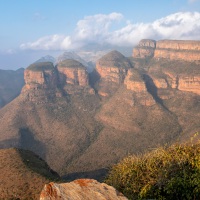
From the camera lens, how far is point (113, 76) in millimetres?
114500

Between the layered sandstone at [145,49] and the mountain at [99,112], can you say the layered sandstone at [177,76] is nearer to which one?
the mountain at [99,112]

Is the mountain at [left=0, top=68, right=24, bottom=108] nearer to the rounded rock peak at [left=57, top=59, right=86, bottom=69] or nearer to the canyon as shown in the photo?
the rounded rock peak at [left=57, top=59, right=86, bottom=69]

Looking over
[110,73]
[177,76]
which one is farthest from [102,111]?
[177,76]

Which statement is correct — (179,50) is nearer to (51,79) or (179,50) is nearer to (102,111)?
(102,111)

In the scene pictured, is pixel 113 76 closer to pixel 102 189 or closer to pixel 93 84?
pixel 93 84

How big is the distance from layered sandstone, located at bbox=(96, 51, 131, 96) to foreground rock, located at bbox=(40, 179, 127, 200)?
318 feet

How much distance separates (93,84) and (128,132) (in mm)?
41544

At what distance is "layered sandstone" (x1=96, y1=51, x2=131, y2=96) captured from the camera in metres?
113

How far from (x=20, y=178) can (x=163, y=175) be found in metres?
13.5

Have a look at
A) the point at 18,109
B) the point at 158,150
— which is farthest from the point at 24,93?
the point at 158,150

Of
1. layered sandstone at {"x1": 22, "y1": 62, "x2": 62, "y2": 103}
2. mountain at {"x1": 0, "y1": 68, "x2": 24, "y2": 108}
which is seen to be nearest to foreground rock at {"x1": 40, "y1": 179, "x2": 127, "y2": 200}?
layered sandstone at {"x1": 22, "y1": 62, "x2": 62, "y2": 103}

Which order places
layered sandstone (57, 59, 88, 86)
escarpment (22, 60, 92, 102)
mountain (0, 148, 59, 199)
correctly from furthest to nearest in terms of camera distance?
layered sandstone (57, 59, 88, 86)
escarpment (22, 60, 92, 102)
mountain (0, 148, 59, 199)

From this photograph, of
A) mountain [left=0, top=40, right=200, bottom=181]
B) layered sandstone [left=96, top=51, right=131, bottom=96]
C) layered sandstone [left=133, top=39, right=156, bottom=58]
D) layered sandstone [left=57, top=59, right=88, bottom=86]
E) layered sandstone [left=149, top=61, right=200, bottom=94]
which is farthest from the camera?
layered sandstone [left=133, top=39, right=156, bottom=58]

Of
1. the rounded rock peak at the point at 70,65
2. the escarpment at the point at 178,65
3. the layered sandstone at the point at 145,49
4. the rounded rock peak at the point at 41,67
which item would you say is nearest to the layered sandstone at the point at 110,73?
the rounded rock peak at the point at 70,65
